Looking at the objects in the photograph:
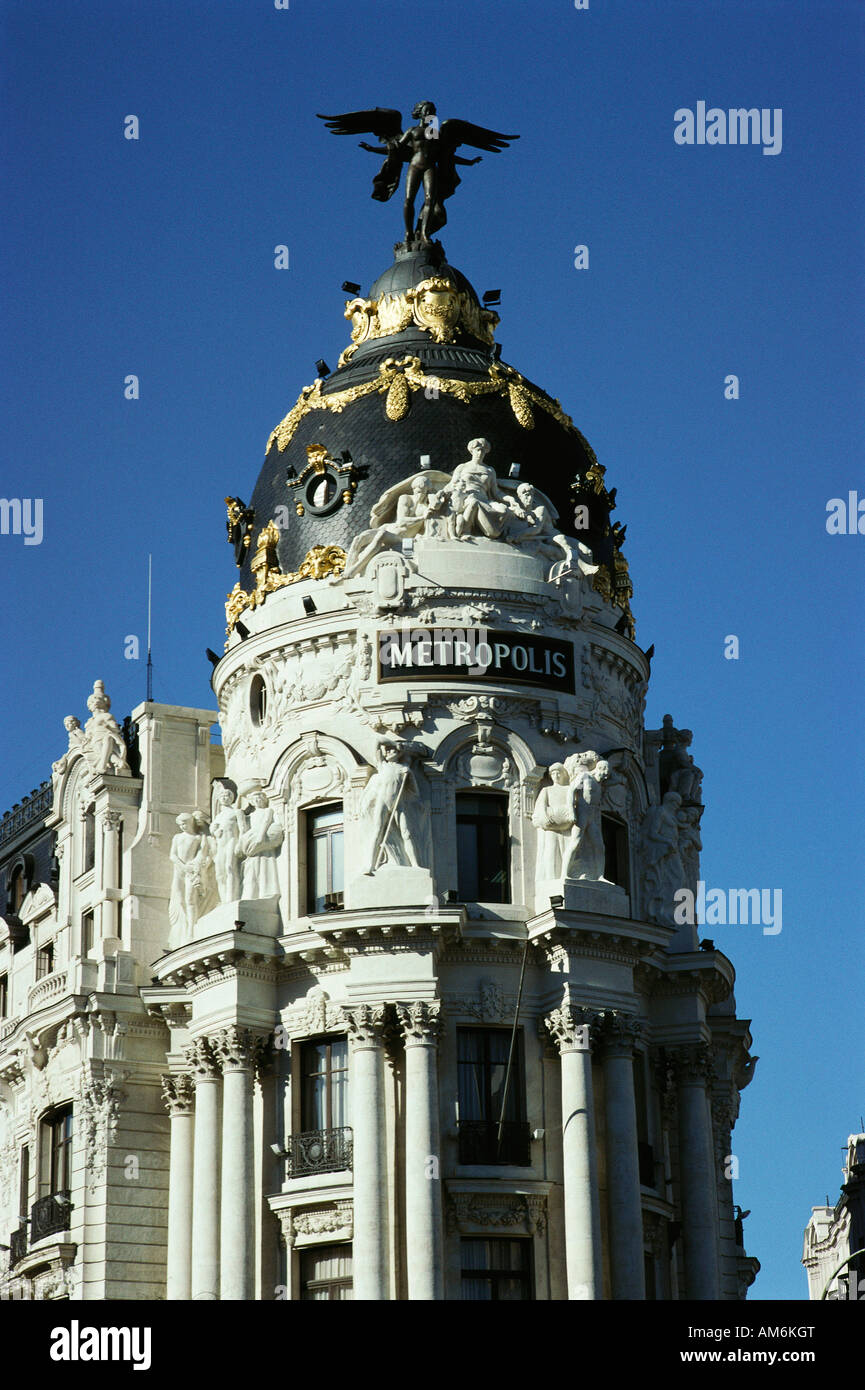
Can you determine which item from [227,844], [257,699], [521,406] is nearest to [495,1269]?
[227,844]

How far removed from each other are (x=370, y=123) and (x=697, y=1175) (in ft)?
98.6

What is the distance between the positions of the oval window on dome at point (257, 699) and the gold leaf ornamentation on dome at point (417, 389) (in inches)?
261

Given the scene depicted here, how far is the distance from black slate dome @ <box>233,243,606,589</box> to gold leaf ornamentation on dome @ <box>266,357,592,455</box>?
4 centimetres

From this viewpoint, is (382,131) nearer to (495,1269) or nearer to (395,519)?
(395,519)

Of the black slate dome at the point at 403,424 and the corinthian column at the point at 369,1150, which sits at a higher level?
the black slate dome at the point at 403,424

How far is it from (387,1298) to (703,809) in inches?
675

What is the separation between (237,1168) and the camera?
5094 centimetres

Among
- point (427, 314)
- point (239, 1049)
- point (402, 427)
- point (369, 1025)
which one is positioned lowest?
point (239, 1049)

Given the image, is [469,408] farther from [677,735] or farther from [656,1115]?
[656,1115]

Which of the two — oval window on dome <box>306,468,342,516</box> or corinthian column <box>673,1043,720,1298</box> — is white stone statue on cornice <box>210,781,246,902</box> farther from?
corinthian column <box>673,1043,720,1298</box>

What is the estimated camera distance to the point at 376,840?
51.8 m

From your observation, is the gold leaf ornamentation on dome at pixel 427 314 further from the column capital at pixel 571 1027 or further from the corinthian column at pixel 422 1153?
the corinthian column at pixel 422 1153

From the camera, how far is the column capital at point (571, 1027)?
50969mm

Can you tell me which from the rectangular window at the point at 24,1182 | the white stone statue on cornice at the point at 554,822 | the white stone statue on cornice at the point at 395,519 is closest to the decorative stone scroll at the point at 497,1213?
the white stone statue on cornice at the point at 554,822
